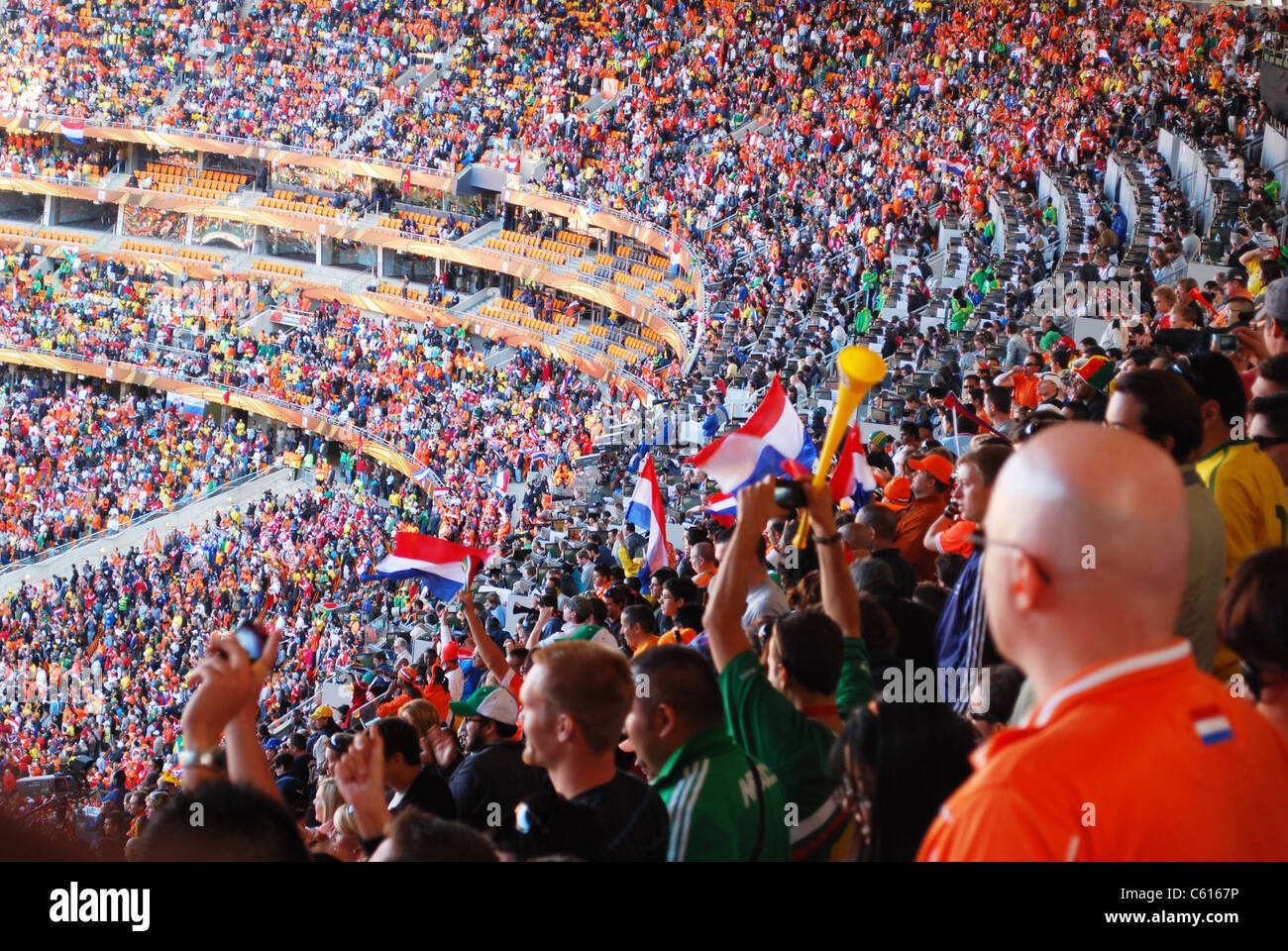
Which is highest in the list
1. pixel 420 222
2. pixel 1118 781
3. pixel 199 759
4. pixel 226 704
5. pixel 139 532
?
pixel 420 222

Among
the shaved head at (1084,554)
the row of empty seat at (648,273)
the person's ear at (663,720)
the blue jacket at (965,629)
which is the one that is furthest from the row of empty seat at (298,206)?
the shaved head at (1084,554)

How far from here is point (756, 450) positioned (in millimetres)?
6766

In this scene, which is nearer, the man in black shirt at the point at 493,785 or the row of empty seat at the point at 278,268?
the man in black shirt at the point at 493,785

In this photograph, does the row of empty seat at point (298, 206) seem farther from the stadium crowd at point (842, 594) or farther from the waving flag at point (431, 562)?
the waving flag at point (431, 562)

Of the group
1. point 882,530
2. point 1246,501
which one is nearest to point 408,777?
point 882,530

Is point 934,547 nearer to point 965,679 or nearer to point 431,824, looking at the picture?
point 965,679

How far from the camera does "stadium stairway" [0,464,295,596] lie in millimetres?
27312

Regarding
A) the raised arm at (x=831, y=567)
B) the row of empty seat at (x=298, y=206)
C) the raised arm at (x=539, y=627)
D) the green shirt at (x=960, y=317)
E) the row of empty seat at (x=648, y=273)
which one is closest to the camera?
the raised arm at (x=831, y=567)

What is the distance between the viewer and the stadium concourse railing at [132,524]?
27531mm

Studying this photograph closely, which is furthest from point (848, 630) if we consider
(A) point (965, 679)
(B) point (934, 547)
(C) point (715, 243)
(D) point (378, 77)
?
(D) point (378, 77)

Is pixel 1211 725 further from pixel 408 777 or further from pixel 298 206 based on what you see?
pixel 298 206

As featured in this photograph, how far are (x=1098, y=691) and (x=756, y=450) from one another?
16.2 feet

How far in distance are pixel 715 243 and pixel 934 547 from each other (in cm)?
2294

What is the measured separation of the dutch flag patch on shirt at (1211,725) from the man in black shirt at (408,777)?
9.85 feet
